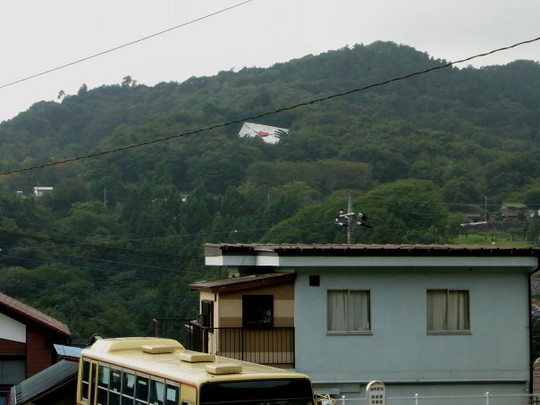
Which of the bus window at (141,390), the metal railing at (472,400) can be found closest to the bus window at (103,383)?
the bus window at (141,390)

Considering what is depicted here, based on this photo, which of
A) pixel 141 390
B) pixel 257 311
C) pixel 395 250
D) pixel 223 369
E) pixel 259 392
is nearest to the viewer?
pixel 223 369

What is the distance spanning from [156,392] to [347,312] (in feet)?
30.3

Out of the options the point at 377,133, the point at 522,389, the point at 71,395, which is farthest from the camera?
the point at 377,133

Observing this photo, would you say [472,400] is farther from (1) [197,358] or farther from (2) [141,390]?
(2) [141,390]

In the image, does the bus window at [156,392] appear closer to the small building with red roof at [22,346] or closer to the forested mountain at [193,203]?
the small building with red roof at [22,346]

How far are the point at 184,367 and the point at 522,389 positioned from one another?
11394 millimetres

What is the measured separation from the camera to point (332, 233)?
11581 cm

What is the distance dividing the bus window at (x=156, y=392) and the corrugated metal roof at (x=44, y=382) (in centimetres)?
628

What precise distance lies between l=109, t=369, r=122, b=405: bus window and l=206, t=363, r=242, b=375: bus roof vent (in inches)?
126

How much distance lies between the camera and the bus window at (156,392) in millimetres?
16516

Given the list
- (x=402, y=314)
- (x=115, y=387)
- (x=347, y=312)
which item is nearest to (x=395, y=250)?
(x=402, y=314)

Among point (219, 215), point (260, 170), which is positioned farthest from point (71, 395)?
point (260, 170)

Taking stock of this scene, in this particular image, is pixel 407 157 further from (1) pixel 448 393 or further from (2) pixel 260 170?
(1) pixel 448 393

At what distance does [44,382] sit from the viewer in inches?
916
